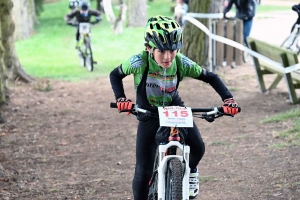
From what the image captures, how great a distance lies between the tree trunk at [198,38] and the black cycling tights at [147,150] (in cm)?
846

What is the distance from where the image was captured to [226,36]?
45.1ft

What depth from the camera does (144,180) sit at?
16.1ft

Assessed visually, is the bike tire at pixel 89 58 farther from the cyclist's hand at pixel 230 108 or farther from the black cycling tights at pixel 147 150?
the cyclist's hand at pixel 230 108

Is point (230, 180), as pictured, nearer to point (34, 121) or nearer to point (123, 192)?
point (123, 192)

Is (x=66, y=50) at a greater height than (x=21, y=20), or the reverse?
(x=66, y=50)

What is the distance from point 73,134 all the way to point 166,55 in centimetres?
489

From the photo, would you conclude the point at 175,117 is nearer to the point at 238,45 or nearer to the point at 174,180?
the point at 174,180

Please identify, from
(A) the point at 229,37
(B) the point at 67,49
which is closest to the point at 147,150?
(A) the point at 229,37

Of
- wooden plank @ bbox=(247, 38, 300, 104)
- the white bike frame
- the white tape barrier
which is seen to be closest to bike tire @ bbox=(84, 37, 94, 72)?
the white tape barrier

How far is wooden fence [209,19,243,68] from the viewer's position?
13320mm

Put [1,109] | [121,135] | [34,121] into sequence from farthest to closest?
1. [1,109]
2. [34,121]
3. [121,135]

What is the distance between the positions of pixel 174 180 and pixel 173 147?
29 cm

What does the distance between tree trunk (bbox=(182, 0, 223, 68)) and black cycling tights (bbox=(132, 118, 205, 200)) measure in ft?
27.7

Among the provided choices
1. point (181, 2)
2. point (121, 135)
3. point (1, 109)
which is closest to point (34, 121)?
point (1, 109)
